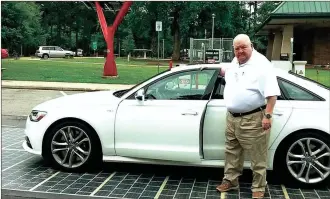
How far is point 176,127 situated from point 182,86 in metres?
0.56

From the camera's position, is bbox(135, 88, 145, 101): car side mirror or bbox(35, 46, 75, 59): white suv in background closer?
bbox(135, 88, 145, 101): car side mirror

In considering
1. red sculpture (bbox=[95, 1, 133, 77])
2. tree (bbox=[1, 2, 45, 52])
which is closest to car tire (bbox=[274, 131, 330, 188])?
red sculpture (bbox=[95, 1, 133, 77])

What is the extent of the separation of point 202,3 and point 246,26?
64.3 ft

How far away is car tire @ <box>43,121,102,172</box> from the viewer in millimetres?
5488

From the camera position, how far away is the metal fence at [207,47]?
26422 mm

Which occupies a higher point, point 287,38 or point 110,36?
point 287,38

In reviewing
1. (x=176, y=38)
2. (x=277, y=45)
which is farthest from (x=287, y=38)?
(x=176, y=38)

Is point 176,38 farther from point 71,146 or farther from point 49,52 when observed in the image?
point 71,146

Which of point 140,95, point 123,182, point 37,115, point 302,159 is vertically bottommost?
point 123,182

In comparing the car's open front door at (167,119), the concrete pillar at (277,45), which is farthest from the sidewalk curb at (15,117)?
the concrete pillar at (277,45)

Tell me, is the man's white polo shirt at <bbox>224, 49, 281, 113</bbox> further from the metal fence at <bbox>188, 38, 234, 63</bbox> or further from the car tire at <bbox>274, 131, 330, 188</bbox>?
the metal fence at <bbox>188, 38, 234, 63</bbox>

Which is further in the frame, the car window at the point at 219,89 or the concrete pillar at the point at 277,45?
the concrete pillar at the point at 277,45

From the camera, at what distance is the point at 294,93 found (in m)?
5.18

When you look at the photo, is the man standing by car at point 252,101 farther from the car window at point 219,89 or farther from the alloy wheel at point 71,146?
the alloy wheel at point 71,146
